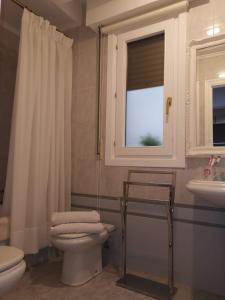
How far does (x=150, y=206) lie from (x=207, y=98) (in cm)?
95

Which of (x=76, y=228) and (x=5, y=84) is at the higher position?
(x=5, y=84)

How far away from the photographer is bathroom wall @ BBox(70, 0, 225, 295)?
1816mm

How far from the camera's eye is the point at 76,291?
1.74 metres

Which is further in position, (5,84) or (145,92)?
(5,84)

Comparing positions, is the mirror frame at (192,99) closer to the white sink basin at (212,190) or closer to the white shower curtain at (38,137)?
the white sink basin at (212,190)

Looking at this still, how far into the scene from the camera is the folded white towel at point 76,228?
1786 mm

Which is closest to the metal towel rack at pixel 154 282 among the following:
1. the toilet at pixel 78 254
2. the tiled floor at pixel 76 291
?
the tiled floor at pixel 76 291

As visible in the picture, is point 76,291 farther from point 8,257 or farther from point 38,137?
point 38,137

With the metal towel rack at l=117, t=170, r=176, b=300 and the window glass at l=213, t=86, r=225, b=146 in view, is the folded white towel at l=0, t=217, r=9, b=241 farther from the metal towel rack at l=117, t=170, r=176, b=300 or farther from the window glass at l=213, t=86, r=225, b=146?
the window glass at l=213, t=86, r=225, b=146

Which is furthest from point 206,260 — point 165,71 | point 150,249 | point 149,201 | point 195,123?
point 165,71

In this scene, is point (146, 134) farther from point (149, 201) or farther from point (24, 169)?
point (24, 169)

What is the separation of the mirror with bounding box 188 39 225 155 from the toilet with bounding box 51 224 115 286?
98 cm

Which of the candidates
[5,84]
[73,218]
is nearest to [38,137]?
[73,218]

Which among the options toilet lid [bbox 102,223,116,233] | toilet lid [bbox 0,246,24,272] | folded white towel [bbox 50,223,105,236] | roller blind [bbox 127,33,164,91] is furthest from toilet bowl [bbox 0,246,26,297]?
roller blind [bbox 127,33,164,91]
